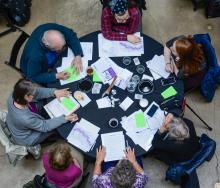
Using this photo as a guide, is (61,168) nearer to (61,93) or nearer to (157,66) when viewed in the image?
(61,93)

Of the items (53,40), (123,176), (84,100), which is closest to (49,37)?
(53,40)

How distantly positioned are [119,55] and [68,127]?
1095 millimetres

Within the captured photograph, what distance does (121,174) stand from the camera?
382 cm

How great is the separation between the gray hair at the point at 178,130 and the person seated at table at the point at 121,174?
1.54ft

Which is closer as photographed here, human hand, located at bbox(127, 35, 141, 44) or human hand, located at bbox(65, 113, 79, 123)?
human hand, located at bbox(65, 113, 79, 123)

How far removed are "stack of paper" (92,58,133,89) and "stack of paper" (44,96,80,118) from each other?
415 mm

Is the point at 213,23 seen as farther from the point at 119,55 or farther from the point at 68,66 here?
the point at 68,66

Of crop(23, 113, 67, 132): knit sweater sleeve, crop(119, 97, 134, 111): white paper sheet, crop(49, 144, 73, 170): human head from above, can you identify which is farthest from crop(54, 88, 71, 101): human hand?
crop(49, 144, 73, 170): human head from above

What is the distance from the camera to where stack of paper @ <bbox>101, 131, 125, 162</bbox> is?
430cm

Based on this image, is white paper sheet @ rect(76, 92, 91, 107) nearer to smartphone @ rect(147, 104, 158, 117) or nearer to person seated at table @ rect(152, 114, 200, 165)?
smartphone @ rect(147, 104, 158, 117)

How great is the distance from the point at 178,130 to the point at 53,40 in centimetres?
175

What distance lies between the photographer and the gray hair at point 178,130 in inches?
167

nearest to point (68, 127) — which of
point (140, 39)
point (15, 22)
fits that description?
point (140, 39)

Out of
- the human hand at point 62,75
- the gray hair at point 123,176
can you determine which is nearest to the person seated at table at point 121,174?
the gray hair at point 123,176
